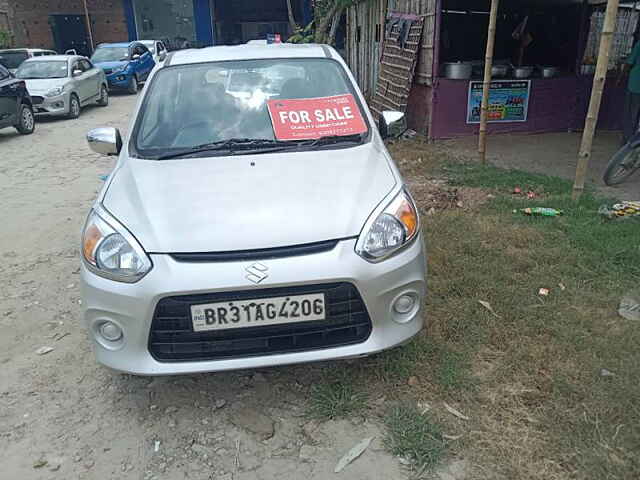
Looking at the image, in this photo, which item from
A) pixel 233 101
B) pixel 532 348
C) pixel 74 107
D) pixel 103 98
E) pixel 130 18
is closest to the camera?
pixel 532 348

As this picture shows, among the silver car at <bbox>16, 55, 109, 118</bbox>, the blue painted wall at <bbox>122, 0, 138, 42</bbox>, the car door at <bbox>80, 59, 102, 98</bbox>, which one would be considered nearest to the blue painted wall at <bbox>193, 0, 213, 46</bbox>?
the blue painted wall at <bbox>122, 0, 138, 42</bbox>

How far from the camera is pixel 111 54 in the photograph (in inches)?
695

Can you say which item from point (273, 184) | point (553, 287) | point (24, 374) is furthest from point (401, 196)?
point (24, 374)

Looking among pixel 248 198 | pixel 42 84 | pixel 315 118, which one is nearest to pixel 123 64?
Answer: pixel 42 84

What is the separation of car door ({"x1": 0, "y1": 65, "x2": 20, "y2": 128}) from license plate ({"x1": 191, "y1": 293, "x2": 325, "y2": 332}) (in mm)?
9796

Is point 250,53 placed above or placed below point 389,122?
above

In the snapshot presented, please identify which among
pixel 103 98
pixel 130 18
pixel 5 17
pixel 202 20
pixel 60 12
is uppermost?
pixel 60 12

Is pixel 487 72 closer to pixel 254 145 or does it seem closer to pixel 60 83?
pixel 254 145

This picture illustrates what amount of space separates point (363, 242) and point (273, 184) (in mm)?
623

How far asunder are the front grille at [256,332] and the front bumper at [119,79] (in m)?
16.4

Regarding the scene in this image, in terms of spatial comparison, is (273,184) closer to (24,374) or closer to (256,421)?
(256,421)

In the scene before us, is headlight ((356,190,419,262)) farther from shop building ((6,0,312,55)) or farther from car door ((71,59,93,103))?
shop building ((6,0,312,55))

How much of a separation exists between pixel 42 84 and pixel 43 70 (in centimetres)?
85

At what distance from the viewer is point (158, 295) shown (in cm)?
229
